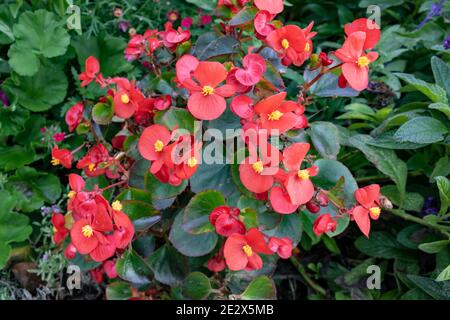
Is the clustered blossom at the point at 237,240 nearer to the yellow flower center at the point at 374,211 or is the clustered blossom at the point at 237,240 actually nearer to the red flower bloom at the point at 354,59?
the yellow flower center at the point at 374,211

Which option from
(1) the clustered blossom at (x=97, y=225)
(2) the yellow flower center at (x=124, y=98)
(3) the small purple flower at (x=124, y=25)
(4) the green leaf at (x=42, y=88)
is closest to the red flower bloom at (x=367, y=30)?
(2) the yellow flower center at (x=124, y=98)

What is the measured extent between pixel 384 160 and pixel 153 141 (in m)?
0.59

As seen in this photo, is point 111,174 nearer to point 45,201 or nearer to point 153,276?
point 153,276

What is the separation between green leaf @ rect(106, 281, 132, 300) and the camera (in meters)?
1.25

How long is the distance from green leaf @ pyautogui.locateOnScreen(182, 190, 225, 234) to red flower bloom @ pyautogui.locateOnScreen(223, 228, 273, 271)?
10cm

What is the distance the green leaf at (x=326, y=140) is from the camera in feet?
3.63

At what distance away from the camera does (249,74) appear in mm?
988

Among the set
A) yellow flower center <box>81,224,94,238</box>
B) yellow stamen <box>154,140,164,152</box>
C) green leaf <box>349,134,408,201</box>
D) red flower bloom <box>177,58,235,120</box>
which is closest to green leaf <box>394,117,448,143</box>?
green leaf <box>349,134,408,201</box>

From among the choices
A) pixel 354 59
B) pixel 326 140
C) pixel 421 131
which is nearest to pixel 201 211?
pixel 326 140

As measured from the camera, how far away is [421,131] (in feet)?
3.78

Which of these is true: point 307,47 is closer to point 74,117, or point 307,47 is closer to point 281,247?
point 281,247

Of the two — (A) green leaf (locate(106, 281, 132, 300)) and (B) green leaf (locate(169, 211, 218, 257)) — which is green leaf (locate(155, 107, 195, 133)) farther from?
(A) green leaf (locate(106, 281, 132, 300))

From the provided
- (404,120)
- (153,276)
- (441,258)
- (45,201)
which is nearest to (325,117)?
(404,120)
